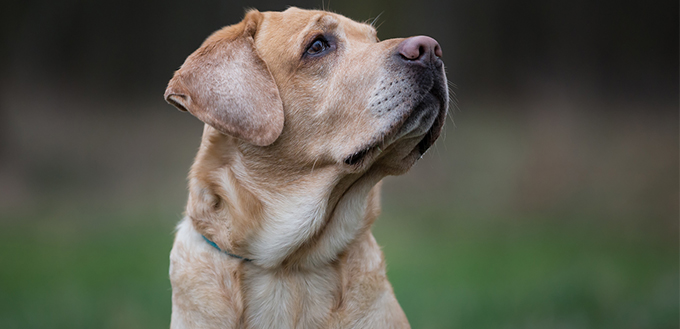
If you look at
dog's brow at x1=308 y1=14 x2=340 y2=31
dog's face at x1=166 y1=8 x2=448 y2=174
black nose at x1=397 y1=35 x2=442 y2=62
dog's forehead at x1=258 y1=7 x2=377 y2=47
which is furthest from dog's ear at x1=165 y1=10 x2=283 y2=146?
black nose at x1=397 y1=35 x2=442 y2=62

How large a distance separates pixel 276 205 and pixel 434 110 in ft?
2.91

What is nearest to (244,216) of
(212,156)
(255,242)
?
(255,242)

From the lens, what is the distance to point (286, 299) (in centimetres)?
274

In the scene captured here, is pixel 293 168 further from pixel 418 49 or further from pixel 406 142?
pixel 418 49

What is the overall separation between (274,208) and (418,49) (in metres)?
1.02

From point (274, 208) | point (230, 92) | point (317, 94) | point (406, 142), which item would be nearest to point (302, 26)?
point (317, 94)

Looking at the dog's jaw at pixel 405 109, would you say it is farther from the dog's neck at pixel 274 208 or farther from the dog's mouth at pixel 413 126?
the dog's neck at pixel 274 208

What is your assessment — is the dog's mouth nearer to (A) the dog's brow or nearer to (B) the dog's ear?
(B) the dog's ear

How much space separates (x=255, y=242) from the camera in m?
2.67

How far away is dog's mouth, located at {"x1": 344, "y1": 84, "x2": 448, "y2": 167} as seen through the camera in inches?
98.2

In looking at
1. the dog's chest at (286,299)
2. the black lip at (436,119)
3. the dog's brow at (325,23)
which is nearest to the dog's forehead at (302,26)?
the dog's brow at (325,23)

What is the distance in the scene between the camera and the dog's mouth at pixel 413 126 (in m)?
2.49

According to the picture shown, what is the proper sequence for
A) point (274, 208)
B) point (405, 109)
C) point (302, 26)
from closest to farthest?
1. point (405, 109)
2. point (274, 208)
3. point (302, 26)

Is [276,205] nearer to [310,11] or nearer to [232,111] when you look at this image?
[232,111]
